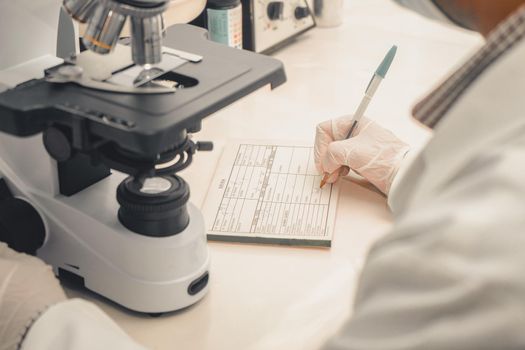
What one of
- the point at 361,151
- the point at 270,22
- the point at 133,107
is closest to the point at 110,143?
the point at 133,107

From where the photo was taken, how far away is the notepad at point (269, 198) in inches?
47.9

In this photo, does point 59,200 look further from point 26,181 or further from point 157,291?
point 157,291

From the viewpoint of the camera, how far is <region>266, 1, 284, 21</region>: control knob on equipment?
181 cm

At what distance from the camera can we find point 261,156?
4.64 ft

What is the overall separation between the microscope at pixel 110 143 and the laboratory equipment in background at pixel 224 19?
0.49 metres

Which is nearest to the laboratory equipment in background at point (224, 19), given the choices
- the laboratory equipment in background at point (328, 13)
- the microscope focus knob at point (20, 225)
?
the laboratory equipment in background at point (328, 13)

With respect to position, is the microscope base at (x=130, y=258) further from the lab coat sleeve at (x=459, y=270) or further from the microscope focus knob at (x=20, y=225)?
the lab coat sleeve at (x=459, y=270)

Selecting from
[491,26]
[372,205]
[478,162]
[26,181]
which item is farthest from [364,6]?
[478,162]

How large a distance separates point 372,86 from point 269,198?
266 mm

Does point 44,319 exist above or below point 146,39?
below

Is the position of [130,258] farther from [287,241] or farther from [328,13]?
[328,13]

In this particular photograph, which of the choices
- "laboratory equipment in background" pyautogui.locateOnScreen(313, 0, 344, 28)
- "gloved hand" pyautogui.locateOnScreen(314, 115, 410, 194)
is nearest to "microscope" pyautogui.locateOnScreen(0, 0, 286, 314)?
"gloved hand" pyautogui.locateOnScreen(314, 115, 410, 194)

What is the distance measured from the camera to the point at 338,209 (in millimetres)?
1292

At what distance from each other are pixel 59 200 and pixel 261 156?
1.39ft
